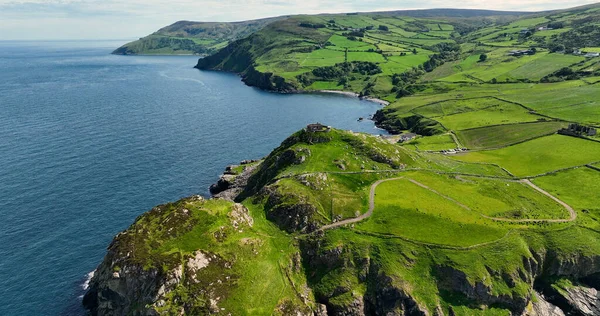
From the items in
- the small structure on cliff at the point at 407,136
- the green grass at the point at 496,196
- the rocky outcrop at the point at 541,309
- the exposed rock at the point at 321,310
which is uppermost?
the green grass at the point at 496,196

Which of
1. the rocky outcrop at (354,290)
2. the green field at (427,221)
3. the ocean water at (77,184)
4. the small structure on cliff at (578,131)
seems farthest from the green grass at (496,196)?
the ocean water at (77,184)

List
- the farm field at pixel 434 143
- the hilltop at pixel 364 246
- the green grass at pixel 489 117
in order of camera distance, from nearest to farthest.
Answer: the hilltop at pixel 364 246 → the farm field at pixel 434 143 → the green grass at pixel 489 117

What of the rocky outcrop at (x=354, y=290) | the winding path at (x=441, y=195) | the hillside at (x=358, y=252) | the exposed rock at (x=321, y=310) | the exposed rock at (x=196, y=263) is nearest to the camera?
the exposed rock at (x=196, y=263)

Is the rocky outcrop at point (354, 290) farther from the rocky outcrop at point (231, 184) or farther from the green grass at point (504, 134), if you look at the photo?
the green grass at point (504, 134)

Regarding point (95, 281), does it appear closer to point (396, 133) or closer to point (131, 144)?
point (131, 144)

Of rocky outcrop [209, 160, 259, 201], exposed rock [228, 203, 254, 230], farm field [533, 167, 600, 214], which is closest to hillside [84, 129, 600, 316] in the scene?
exposed rock [228, 203, 254, 230]

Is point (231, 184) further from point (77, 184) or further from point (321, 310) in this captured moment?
point (321, 310)

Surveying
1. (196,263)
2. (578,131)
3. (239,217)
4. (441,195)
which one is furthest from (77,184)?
(578,131)

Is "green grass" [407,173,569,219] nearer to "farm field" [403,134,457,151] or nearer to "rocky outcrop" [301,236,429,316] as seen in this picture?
"rocky outcrop" [301,236,429,316]

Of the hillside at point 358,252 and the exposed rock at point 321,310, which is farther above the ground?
the hillside at point 358,252
